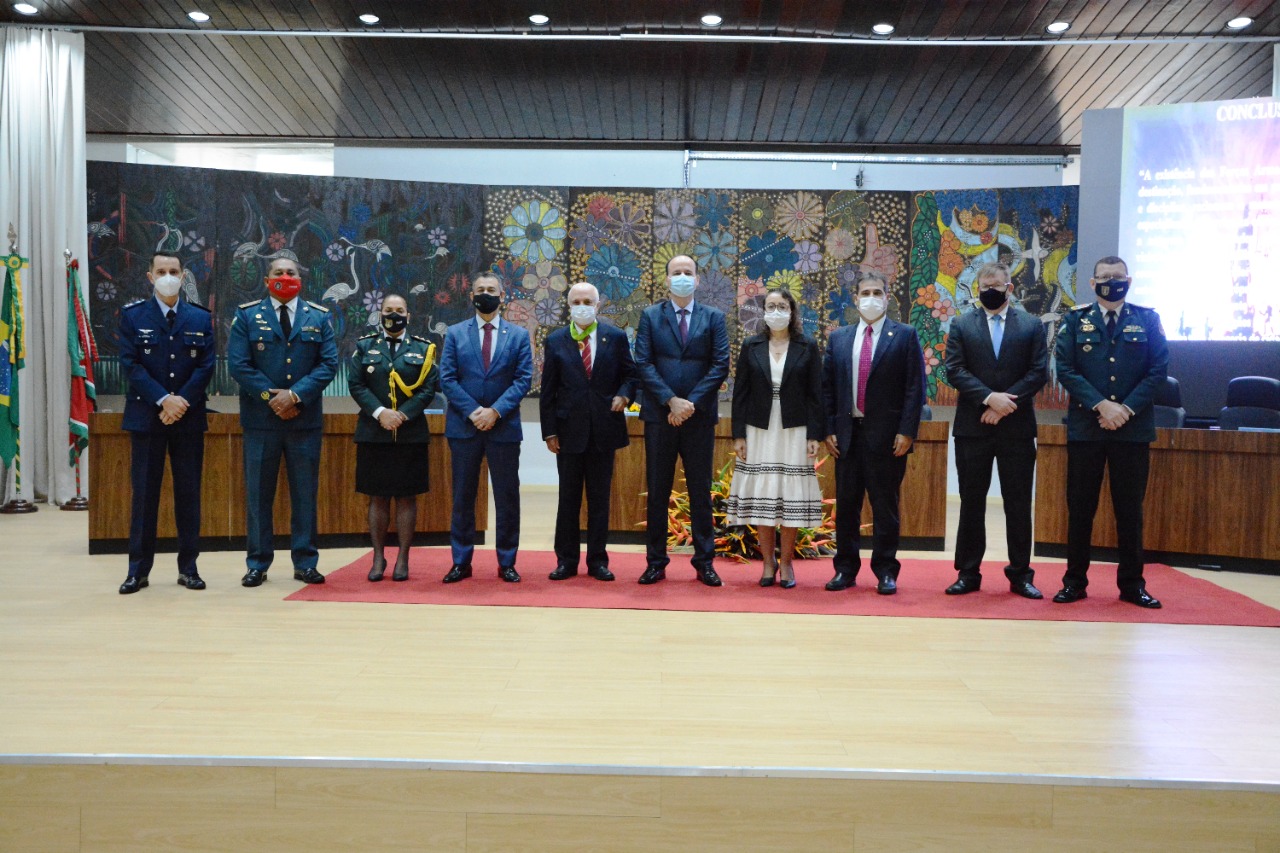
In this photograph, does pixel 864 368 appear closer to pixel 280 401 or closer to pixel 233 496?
pixel 280 401

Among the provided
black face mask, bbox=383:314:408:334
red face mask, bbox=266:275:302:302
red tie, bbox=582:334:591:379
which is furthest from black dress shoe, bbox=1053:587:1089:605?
red face mask, bbox=266:275:302:302

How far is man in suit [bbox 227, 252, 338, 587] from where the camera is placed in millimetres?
5102

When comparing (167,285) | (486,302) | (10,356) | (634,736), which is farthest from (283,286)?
(10,356)

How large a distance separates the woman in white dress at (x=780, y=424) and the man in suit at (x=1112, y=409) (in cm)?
123

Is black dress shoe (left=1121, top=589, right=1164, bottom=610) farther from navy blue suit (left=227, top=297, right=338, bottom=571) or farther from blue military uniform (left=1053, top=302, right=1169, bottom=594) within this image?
navy blue suit (left=227, top=297, right=338, bottom=571)

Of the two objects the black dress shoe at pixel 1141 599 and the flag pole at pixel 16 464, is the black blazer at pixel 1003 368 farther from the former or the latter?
the flag pole at pixel 16 464

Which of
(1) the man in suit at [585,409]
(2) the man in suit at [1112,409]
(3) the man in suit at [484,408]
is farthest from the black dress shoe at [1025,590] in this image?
(3) the man in suit at [484,408]

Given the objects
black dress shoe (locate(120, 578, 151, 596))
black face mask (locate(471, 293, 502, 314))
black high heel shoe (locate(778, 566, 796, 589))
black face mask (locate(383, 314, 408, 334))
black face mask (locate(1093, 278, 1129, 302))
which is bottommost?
black dress shoe (locate(120, 578, 151, 596))

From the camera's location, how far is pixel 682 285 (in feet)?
17.0

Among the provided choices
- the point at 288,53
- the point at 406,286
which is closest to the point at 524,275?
the point at 406,286

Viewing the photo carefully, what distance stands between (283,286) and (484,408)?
119cm

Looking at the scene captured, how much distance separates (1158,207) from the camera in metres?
7.03

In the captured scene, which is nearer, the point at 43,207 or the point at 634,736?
the point at 634,736

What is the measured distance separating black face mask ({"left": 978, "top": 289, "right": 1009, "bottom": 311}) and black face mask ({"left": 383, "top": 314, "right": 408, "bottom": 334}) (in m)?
2.93
